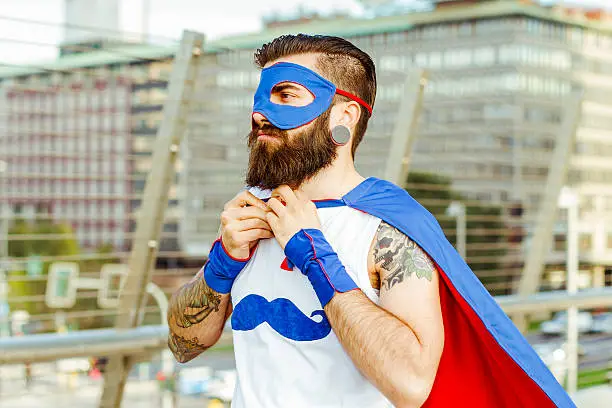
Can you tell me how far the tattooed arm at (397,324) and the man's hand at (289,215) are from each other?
0.16 metres

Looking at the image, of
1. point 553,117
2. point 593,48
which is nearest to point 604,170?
point 553,117

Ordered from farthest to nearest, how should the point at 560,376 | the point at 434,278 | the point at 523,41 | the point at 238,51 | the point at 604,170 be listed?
the point at 523,41 → the point at 604,170 → the point at 560,376 → the point at 238,51 → the point at 434,278

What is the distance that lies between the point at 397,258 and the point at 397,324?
0.50ft

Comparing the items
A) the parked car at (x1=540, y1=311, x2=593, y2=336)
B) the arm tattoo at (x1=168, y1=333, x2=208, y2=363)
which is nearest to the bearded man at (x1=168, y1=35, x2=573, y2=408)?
the arm tattoo at (x1=168, y1=333, x2=208, y2=363)

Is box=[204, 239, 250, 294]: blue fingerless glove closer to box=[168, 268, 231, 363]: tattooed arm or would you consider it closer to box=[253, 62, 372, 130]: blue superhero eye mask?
box=[168, 268, 231, 363]: tattooed arm

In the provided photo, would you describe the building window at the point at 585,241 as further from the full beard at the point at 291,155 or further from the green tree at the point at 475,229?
the full beard at the point at 291,155

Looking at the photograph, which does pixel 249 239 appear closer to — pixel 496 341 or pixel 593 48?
pixel 496 341

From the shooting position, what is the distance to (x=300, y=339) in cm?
199

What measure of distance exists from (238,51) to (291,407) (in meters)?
2.53

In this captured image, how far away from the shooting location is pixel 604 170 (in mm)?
80875

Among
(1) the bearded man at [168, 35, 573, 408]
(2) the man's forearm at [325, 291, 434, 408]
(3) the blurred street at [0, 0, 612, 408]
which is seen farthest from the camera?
(3) the blurred street at [0, 0, 612, 408]

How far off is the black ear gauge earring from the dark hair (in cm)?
6

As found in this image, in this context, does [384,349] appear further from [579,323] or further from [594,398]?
[579,323]

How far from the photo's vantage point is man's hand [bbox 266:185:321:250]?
76.9 inches
